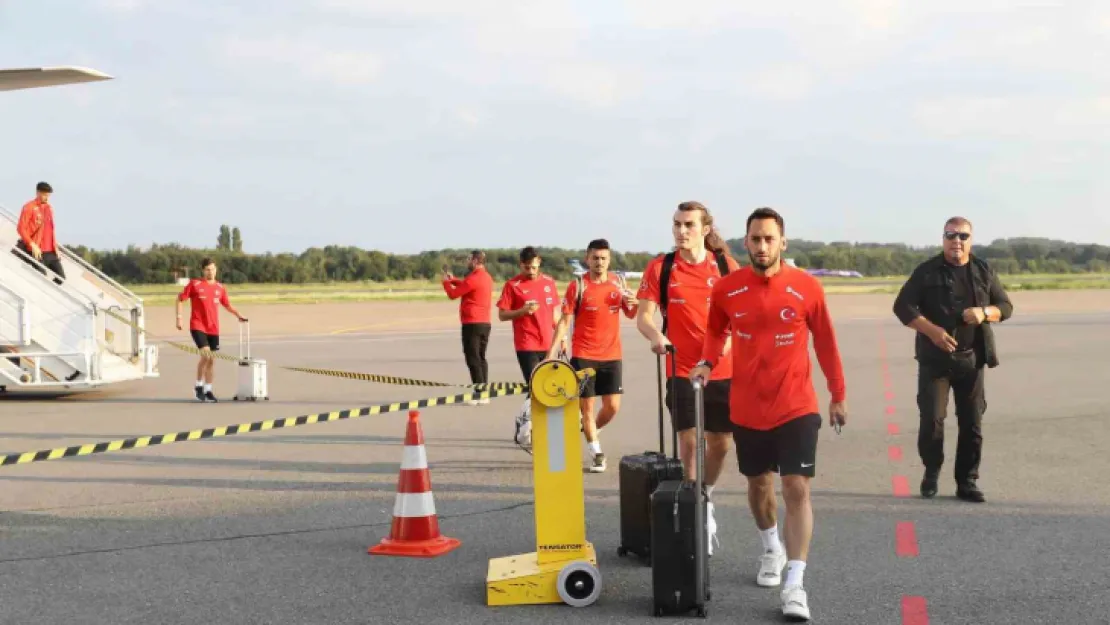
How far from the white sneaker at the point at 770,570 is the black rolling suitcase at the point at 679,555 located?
592 millimetres

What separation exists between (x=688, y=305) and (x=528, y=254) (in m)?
4.93

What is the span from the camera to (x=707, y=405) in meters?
6.92

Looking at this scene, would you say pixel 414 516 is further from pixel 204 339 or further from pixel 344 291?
pixel 344 291

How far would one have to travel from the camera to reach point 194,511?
8.39 meters

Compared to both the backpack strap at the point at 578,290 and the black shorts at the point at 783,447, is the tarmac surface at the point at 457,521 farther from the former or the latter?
the backpack strap at the point at 578,290

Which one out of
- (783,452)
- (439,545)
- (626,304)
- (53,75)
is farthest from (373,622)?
(53,75)

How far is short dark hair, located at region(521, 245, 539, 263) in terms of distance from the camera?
11.9 metres

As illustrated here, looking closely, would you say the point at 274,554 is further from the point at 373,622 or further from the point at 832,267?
the point at 832,267

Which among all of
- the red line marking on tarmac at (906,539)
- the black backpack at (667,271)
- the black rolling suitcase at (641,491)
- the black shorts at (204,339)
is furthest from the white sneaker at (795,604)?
the black shorts at (204,339)

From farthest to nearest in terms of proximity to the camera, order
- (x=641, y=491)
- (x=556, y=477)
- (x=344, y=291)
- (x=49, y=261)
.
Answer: (x=344, y=291) → (x=49, y=261) → (x=641, y=491) → (x=556, y=477)

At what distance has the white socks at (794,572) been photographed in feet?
18.1

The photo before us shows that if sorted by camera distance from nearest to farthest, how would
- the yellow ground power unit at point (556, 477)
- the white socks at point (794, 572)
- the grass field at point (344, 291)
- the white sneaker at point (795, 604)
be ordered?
the white sneaker at point (795, 604)
the white socks at point (794, 572)
the yellow ground power unit at point (556, 477)
the grass field at point (344, 291)

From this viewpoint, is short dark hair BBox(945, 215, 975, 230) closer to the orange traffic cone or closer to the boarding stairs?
the orange traffic cone

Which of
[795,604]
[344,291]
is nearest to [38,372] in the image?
[795,604]
